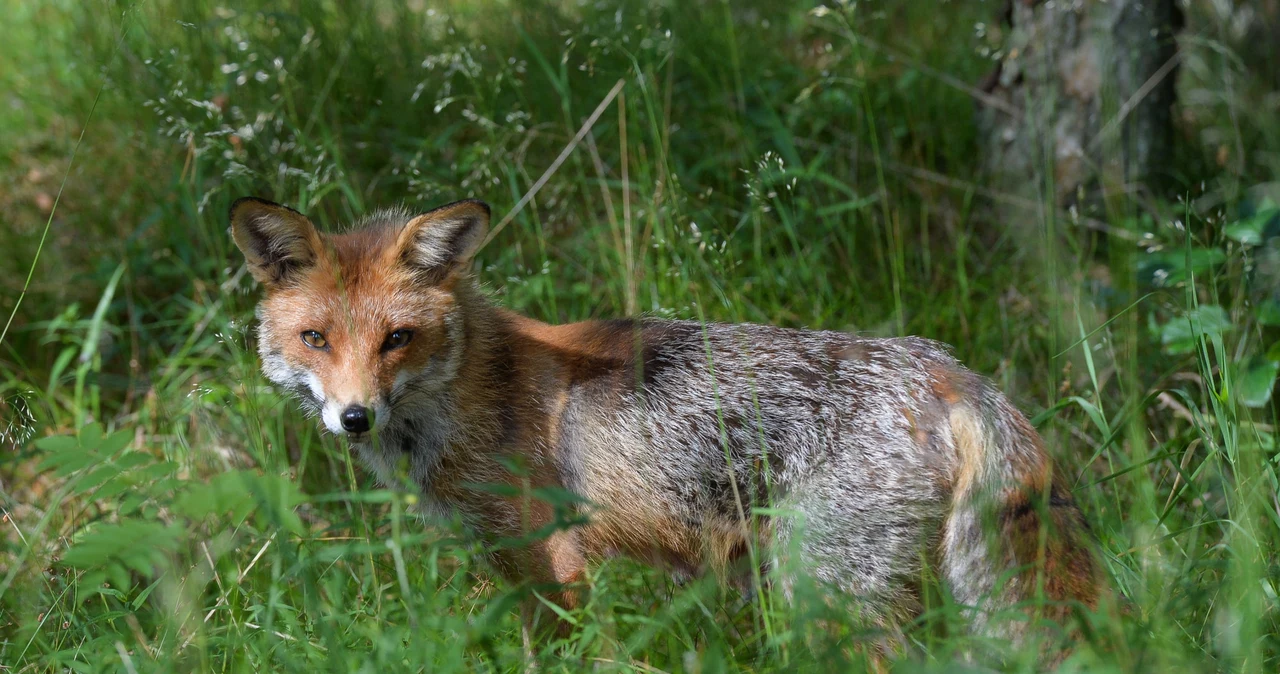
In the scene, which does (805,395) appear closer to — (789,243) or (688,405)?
(688,405)

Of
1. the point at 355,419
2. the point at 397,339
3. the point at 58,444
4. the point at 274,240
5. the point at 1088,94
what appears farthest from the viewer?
the point at 1088,94

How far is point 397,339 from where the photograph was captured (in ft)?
12.7

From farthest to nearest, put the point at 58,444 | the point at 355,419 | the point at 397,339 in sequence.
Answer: the point at 397,339 < the point at 355,419 < the point at 58,444

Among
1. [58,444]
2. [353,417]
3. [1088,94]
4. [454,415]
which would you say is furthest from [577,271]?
[58,444]

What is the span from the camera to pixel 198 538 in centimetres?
423

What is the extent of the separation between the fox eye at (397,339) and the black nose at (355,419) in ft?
1.20

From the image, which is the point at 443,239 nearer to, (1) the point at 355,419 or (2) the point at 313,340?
(2) the point at 313,340

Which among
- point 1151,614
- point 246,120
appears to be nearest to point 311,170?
point 246,120

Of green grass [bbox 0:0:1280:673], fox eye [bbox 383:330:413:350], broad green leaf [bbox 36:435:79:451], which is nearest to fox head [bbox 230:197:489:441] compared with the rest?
fox eye [bbox 383:330:413:350]

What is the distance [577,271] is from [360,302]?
222 cm

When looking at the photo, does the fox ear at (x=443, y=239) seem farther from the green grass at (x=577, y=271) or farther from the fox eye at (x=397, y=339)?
the green grass at (x=577, y=271)

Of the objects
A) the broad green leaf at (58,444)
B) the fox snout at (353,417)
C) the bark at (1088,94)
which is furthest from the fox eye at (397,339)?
the bark at (1088,94)

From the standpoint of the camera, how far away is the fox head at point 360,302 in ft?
12.4

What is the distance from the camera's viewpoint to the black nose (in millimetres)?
3543
